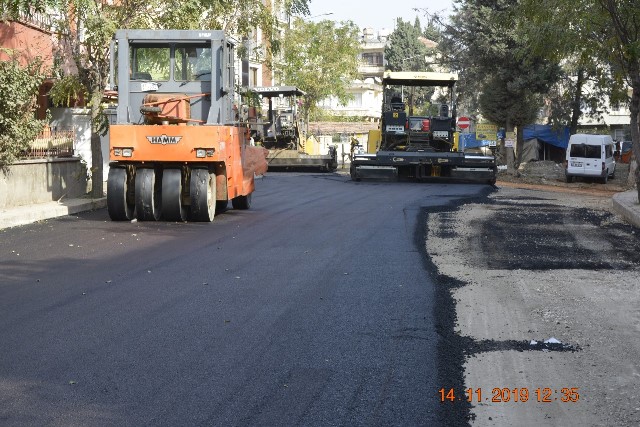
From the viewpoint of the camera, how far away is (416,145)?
30312 mm

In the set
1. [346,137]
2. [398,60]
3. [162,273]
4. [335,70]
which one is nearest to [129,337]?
[162,273]

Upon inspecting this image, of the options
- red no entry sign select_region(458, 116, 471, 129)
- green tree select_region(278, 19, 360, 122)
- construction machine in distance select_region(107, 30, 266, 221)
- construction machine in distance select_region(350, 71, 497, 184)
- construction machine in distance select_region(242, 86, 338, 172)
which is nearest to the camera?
construction machine in distance select_region(107, 30, 266, 221)

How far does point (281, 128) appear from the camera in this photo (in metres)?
38.8

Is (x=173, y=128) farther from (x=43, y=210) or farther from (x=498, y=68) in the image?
(x=498, y=68)

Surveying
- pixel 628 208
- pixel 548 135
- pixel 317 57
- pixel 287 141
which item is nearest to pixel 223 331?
pixel 628 208

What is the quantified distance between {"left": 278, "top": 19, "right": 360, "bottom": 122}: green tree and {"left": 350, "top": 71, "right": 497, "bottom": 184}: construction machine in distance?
24.9m

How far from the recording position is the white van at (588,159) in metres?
37.9

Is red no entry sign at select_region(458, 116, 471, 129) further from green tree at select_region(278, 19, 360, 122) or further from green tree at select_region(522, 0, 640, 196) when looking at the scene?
green tree at select_region(278, 19, 360, 122)

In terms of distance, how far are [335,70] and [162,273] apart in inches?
1938

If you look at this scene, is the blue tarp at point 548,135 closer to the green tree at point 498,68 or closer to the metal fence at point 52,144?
the green tree at point 498,68

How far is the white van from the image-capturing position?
37906mm

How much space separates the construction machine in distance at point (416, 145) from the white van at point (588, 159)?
9294mm

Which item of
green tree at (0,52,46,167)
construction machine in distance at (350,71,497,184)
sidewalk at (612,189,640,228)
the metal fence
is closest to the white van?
construction machine in distance at (350,71,497,184)

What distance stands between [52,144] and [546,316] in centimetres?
1364
